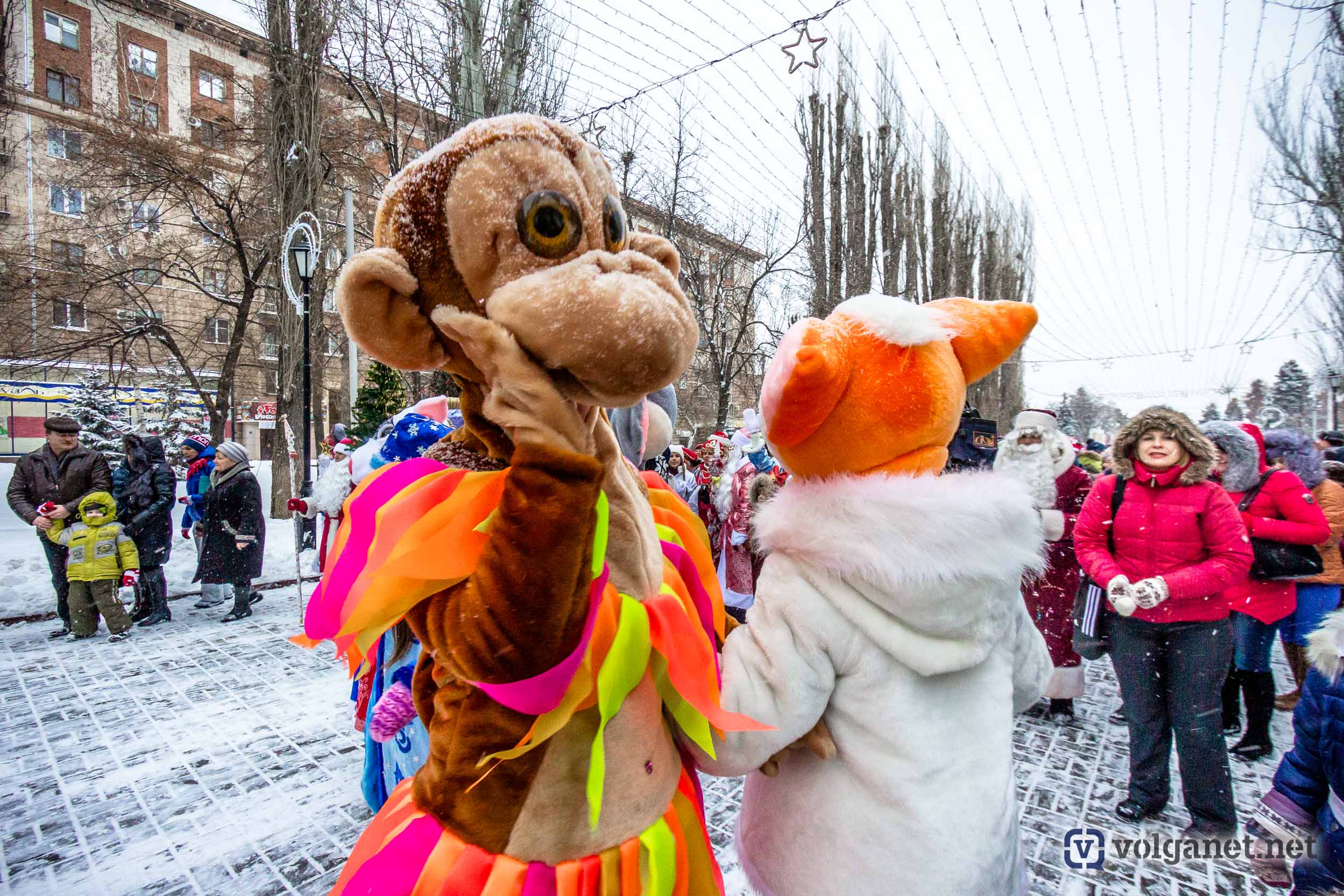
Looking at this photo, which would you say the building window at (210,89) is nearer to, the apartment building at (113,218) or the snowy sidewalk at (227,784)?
the apartment building at (113,218)

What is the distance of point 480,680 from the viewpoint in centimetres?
88

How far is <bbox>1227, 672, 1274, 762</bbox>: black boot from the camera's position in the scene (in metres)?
3.72

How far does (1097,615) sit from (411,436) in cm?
351

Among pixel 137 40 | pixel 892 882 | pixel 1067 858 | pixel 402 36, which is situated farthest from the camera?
pixel 137 40

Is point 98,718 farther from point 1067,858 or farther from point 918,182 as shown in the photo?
point 918,182

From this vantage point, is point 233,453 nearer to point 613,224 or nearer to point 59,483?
point 59,483

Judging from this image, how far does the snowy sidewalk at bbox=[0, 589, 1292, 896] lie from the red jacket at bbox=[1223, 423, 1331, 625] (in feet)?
2.75

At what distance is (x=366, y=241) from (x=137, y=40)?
48.3 feet

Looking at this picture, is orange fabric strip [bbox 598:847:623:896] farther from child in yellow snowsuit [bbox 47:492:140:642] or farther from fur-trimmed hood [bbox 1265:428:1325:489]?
child in yellow snowsuit [bbox 47:492:140:642]

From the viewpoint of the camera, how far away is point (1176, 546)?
2.90 m

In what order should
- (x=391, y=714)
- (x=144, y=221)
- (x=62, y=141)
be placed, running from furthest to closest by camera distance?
1. (x=62, y=141)
2. (x=144, y=221)
3. (x=391, y=714)

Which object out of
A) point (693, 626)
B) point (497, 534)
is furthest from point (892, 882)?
point (497, 534)

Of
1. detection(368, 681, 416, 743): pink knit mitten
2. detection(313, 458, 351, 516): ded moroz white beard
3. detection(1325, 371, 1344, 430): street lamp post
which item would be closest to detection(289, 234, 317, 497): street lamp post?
detection(313, 458, 351, 516): ded moroz white beard

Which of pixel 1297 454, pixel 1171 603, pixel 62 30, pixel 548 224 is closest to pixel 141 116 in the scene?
pixel 62 30
